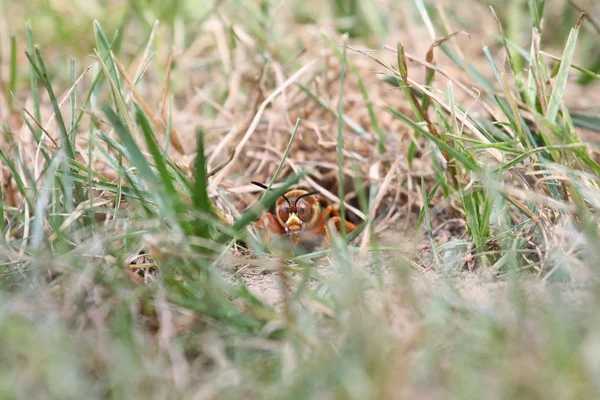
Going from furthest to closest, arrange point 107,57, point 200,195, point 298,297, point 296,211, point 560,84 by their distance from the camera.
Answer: point 296,211 → point 107,57 → point 560,84 → point 200,195 → point 298,297

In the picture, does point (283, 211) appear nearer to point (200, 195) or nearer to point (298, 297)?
point (200, 195)

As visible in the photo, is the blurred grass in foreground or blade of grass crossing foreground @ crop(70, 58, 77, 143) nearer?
the blurred grass in foreground

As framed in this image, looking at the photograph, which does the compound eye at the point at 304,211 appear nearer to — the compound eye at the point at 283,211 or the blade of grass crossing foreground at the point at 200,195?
the compound eye at the point at 283,211

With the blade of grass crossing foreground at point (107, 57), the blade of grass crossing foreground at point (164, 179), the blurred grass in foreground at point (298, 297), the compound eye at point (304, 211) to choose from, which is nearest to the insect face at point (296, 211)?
the compound eye at point (304, 211)

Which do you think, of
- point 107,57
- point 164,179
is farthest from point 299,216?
point 164,179

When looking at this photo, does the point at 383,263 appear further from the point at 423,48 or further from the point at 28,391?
the point at 423,48

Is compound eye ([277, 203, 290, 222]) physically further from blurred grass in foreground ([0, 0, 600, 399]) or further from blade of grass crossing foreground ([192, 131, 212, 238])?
blade of grass crossing foreground ([192, 131, 212, 238])

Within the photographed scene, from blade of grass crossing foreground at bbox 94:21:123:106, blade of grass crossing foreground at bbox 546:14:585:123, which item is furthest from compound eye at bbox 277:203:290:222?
blade of grass crossing foreground at bbox 546:14:585:123
